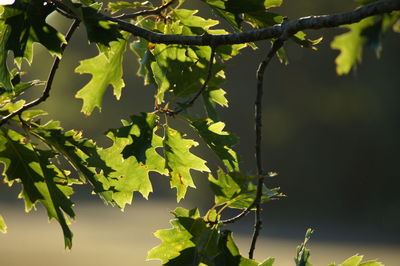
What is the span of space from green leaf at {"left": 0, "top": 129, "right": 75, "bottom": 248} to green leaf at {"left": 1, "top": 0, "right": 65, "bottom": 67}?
0.22m

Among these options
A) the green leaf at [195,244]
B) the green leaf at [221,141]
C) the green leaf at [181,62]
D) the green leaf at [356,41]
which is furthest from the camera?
the green leaf at [181,62]

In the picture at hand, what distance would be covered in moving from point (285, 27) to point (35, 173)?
68 centimetres

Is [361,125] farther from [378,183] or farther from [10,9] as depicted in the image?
[10,9]

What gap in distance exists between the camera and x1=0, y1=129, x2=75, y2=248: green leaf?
1371 mm

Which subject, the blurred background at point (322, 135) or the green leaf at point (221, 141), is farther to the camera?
the blurred background at point (322, 135)

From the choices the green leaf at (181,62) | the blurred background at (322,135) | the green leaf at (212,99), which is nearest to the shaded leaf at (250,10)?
the green leaf at (181,62)

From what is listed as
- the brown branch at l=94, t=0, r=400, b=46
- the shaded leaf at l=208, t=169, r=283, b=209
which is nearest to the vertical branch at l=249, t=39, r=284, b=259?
the brown branch at l=94, t=0, r=400, b=46

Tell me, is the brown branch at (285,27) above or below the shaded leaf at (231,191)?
above

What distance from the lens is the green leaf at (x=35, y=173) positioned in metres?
1.37

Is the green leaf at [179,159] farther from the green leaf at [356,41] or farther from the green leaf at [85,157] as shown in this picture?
the green leaf at [356,41]

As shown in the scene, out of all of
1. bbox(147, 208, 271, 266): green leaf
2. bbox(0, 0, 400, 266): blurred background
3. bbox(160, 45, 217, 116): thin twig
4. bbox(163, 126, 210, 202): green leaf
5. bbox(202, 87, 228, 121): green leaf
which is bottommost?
bbox(0, 0, 400, 266): blurred background

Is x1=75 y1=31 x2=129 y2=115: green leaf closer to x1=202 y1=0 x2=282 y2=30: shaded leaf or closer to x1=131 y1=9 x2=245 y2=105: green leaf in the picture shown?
x1=131 y1=9 x2=245 y2=105: green leaf

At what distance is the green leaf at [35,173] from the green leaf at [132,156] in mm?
107

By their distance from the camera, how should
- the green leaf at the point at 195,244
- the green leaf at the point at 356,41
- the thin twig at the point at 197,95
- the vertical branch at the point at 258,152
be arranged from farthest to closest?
the thin twig at the point at 197,95, the green leaf at the point at 195,244, the vertical branch at the point at 258,152, the green leaf at the point at 356,41
